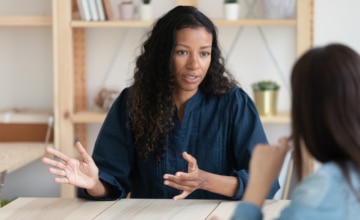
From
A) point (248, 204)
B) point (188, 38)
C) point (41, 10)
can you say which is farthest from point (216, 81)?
point (41, 10)

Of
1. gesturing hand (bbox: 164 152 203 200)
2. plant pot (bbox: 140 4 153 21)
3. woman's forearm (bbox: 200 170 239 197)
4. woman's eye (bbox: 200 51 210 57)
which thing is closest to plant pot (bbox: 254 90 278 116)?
plant pot (bbox: 140 4 153 21)

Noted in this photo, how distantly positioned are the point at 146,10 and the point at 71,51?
0.41m

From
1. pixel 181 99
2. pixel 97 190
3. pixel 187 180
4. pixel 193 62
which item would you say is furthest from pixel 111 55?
pixel 187 180

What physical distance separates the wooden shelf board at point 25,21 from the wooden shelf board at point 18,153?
1.94 ft

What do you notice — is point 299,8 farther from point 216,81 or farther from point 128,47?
point 216,81

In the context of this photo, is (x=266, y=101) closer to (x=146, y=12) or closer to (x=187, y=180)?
(x=146, y=12)

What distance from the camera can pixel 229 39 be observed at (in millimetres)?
3816

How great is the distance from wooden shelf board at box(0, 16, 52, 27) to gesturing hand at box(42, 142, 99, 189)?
1625 millimetres

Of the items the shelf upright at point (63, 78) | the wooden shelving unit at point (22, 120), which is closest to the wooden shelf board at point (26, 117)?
the wooden shelving unit at point (22, 120)

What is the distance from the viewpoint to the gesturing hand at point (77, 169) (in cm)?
210

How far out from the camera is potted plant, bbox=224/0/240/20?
3549mm

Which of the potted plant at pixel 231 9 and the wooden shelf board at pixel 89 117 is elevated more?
the potted plant at pixel 231 9

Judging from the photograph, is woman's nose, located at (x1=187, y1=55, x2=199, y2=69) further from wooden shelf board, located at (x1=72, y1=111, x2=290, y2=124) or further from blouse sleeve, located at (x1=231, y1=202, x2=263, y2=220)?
wooden shelf board, located at (x1=72, y1=111, x2=290, y2=124)

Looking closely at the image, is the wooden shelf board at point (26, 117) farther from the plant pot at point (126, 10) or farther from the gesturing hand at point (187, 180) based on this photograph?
the gesturing hand at point (187, 180)
